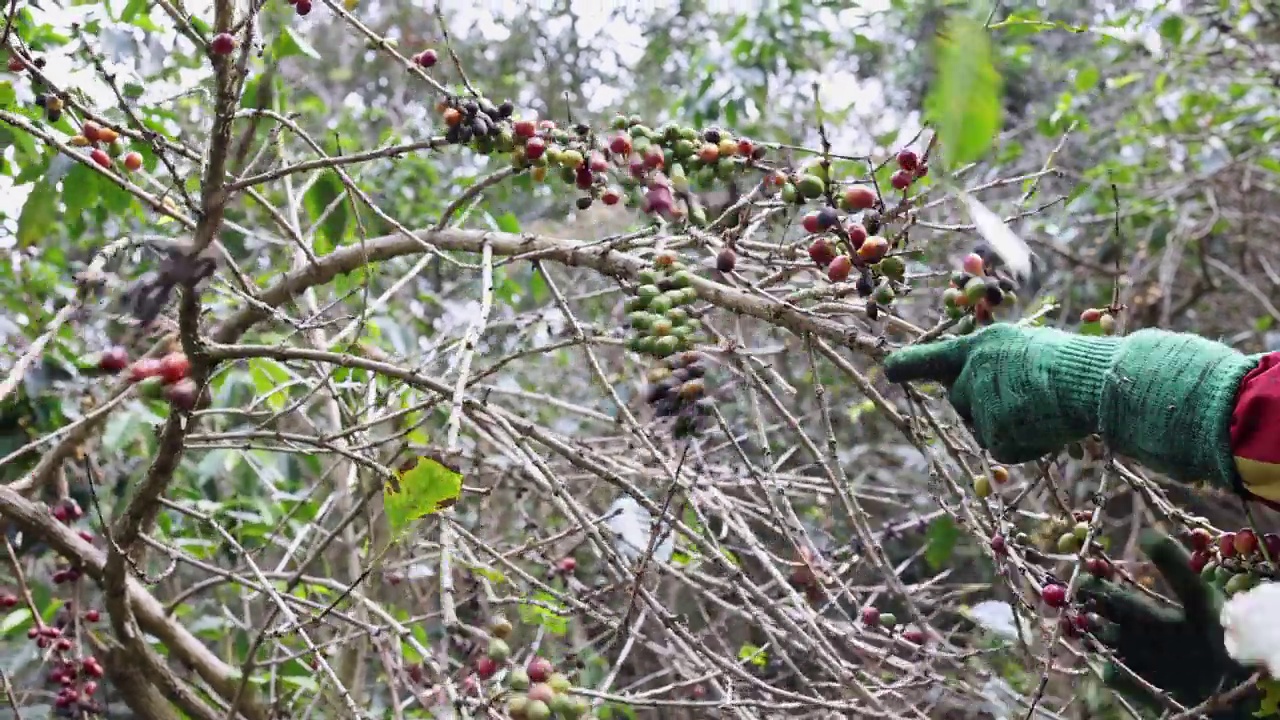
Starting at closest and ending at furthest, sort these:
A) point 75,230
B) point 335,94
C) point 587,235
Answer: point 75,230 < point 587,235 < point 335,94

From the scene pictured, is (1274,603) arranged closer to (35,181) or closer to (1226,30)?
(35,181)

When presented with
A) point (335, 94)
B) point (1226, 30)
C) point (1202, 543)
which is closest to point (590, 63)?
point (335, 94)

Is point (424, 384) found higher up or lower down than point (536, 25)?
lower down

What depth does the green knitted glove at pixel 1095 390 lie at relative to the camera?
1085 millimetres

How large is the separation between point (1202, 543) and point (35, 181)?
2.19 metres

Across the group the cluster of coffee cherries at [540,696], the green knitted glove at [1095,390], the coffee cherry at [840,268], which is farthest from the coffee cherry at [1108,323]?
the cluster of coffee cherries at [540,696]

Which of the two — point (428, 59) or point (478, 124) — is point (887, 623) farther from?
point (428, 59)

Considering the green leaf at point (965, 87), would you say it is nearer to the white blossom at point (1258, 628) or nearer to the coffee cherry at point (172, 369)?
the white blossom at point (1258, 628)

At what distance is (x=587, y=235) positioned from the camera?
3584 millimetres

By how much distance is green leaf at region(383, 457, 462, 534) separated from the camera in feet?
3.61

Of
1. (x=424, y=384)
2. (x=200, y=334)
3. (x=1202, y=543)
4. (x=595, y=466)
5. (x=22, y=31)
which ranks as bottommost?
(x=1202, y=543)

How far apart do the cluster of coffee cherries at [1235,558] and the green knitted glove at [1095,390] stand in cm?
9

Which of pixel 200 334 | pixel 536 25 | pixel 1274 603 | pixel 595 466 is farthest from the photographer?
pixel 536 25

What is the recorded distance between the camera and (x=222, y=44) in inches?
46.4
